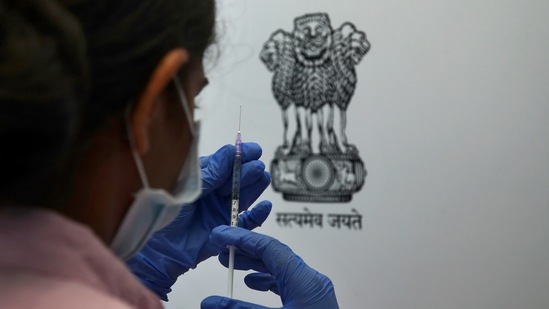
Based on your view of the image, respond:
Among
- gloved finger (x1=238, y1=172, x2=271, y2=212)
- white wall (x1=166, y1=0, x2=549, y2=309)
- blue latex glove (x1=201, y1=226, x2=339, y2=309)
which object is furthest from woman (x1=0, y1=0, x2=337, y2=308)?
white wall (x1=166, y1=0, x2=549, y2=309)

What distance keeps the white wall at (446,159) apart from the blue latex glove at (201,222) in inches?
5.5

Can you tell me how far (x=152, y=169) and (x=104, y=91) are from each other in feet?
0.36

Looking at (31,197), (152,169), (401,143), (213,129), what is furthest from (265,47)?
(31,197)

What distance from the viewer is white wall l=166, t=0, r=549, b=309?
3.48ft

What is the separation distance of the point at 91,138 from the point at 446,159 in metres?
0.84

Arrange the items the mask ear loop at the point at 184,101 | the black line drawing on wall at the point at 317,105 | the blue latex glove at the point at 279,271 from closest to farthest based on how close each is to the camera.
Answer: the mask ear loop at the point at 184,101 < the blue latex glove at the point at 279,271 < the black line drawing on wall at the point at 317,105

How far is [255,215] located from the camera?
1013 mm

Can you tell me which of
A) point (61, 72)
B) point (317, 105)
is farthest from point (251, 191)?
point (61, 72)

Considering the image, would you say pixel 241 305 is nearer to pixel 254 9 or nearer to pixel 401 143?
pixel 401 143

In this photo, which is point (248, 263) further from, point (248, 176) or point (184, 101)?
point (184, 101)

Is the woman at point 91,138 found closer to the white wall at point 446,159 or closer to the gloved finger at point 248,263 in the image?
the gloved finger at point 248,263

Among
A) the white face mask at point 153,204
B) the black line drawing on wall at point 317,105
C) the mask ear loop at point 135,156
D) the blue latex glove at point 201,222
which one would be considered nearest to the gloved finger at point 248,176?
the blue latex glove at point 201,222

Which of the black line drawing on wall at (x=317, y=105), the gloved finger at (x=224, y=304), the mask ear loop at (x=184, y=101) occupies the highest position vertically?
the black line drawing on wall at (x=317, y=105)

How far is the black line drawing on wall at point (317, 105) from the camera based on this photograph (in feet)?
3.83
